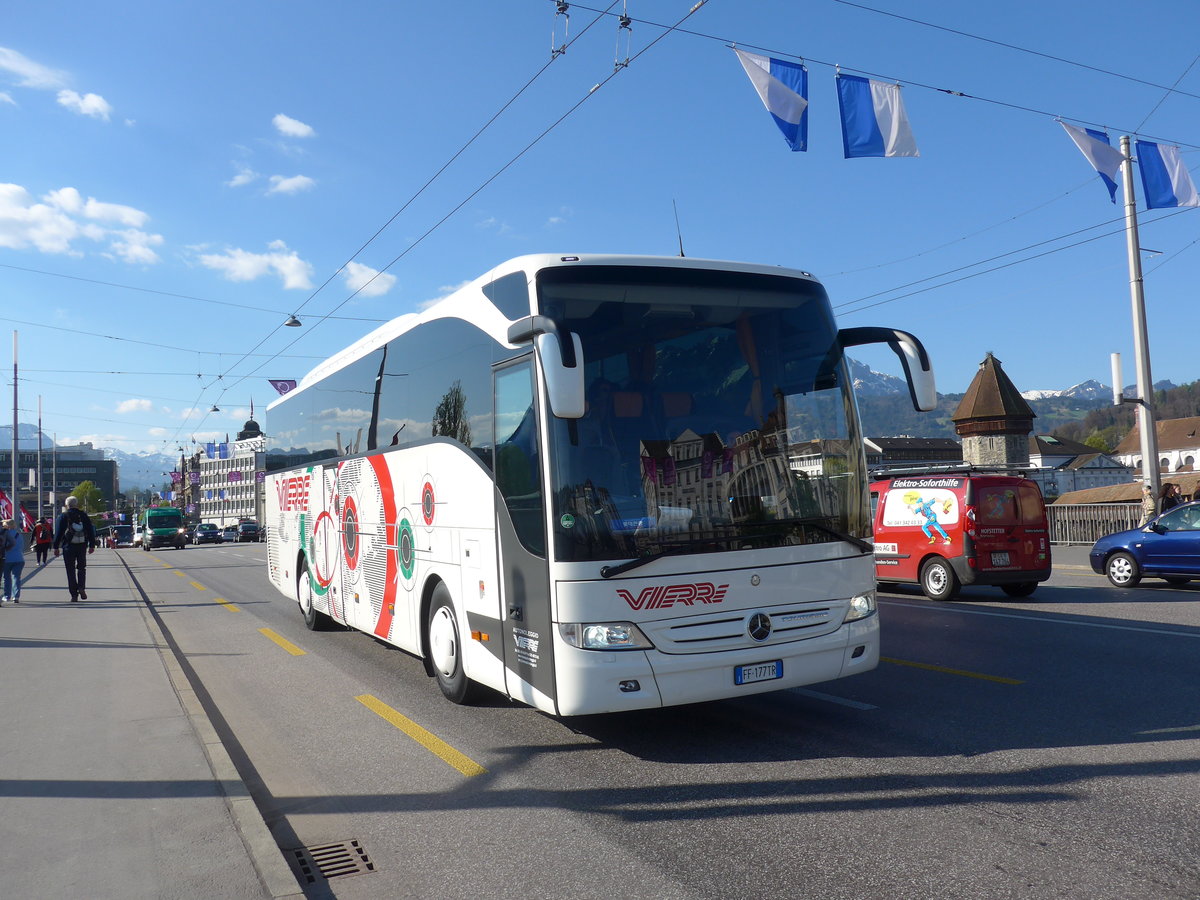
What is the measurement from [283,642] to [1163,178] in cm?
1877

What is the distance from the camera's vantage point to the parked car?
7150cm

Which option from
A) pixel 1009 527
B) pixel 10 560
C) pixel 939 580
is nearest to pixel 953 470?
pixel 1009 527

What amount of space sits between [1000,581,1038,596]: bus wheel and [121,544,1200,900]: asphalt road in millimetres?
4951

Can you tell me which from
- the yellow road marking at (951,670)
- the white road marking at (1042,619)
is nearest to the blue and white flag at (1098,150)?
the white road marking at (1042,619)

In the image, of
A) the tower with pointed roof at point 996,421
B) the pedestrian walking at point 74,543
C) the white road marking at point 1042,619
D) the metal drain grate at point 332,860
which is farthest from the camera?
the tower with pointed roof at point 996,421

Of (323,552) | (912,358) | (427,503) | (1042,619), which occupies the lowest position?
(1042,619)

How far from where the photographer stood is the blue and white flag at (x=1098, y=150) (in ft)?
58.4

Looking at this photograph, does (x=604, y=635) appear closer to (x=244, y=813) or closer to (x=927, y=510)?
(x=244, y=813)

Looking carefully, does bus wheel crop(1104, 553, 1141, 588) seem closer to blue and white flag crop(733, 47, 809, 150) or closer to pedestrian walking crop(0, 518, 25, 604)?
blue and white flag crop(733, 47, 809, 150)

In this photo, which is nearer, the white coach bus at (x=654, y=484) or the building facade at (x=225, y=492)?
the white coach bus at (x=654, y=484)

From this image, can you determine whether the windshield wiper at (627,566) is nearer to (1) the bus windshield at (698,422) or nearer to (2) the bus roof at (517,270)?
(1) the bus windshield at (698,422)

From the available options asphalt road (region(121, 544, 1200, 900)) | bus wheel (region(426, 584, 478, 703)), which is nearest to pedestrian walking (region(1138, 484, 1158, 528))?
asphalt road (region(121, 544, 1200, 900))

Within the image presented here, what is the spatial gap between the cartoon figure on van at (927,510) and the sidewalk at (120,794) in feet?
35.7

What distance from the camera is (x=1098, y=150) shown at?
59.2 feet
